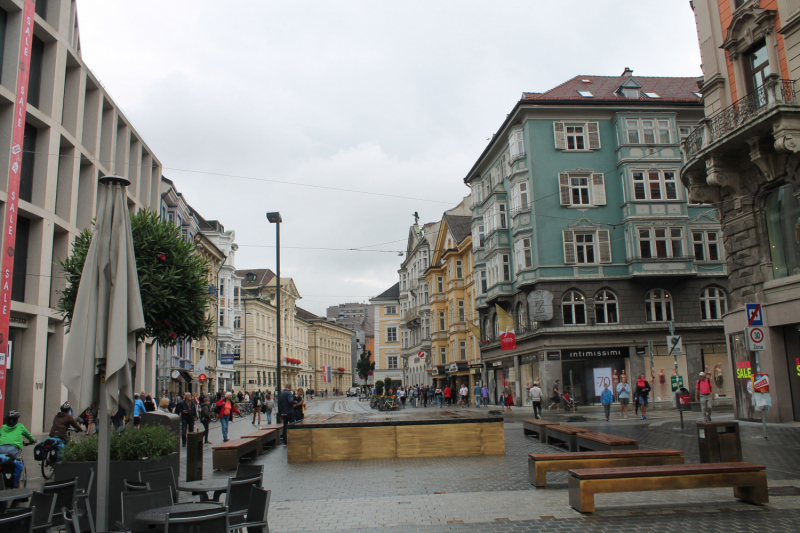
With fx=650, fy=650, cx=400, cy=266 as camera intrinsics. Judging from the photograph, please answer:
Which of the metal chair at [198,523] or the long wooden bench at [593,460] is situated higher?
the metal chair at [198,523]

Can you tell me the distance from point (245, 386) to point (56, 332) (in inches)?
2241

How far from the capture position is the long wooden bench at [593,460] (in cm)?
1005

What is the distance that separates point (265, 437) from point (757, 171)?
16.8 meters

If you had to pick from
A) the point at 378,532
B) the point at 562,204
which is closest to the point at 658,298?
the point at 562,204

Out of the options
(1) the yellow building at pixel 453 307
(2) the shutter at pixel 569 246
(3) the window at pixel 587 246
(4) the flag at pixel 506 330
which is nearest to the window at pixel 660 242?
(3) the window at pixel 587 246

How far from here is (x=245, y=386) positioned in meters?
82.4

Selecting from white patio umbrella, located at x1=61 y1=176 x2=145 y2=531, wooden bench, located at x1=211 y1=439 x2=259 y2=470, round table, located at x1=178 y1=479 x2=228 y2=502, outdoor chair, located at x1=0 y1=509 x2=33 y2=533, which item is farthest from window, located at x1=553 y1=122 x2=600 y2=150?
outdoor chair, located at x1=0 y1=509 x2=33 y2=533

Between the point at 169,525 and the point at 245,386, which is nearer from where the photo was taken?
the point at 169,525

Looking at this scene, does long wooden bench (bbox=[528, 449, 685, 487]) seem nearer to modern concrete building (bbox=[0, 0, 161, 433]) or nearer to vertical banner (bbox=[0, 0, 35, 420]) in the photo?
vertical banner (bbox=[0, 0, 35, 420])

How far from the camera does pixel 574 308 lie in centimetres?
3769

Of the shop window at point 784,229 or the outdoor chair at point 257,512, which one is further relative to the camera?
the shop window at point 784,229

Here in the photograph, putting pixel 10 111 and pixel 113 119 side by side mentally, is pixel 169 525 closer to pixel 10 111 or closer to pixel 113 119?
pixel 10 111

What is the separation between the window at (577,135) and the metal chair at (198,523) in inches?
1454

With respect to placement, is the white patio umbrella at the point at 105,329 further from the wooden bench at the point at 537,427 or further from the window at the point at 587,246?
the window at the point at 587,246
